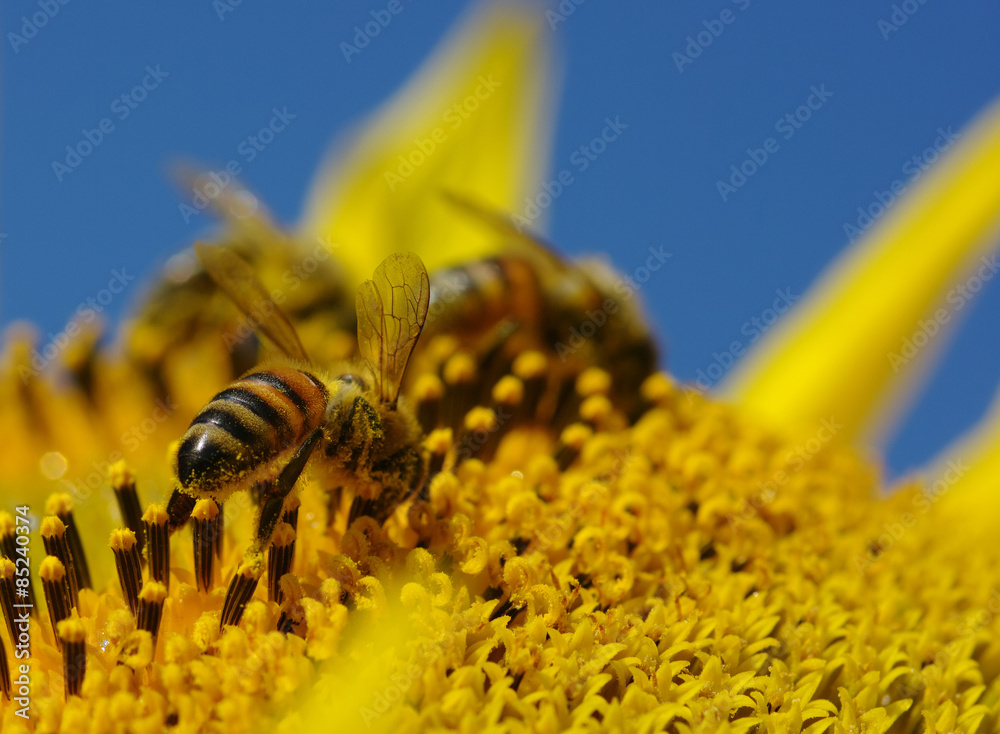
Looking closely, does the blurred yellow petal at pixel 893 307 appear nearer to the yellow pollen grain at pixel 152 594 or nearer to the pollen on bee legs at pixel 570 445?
the pollen on bee legs at pixel 570 445

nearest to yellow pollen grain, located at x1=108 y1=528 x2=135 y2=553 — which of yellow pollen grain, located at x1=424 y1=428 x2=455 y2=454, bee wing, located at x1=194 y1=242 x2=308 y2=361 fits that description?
bee wing, located at x1=194 y1=242 x2=308 y2=361

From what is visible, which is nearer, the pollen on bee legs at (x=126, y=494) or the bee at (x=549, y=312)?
the pollen on bee legs at (x=126, y=494)

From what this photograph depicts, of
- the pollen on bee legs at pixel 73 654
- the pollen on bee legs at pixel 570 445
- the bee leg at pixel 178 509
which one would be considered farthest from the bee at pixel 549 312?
the pollen on bee legs at pixel 73 654

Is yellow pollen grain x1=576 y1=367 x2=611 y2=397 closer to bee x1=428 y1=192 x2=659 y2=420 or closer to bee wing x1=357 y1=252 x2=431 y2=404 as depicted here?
bee x1=428 y1=192 x2=659 y2=420

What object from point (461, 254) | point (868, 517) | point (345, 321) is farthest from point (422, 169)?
point (868, 517)

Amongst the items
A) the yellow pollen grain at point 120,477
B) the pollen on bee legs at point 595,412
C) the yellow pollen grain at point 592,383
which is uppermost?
the yellow pollen grain at point 592,383

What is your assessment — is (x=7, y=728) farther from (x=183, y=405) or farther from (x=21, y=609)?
(x=183, y=405)

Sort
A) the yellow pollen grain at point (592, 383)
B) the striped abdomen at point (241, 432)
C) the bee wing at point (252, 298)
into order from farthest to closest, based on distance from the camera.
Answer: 1. the yellow pollen grain at point (592, 383)
2. the bee wing at point (252, 298)
3. the striped abdomen at point (241, 432)
